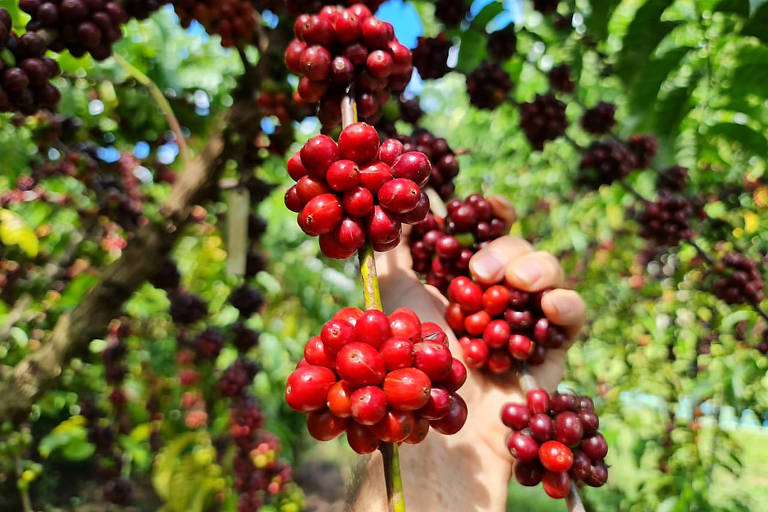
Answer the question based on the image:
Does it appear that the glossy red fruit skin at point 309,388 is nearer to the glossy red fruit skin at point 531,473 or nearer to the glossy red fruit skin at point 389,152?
the glossy red fruit skin at point 389,152

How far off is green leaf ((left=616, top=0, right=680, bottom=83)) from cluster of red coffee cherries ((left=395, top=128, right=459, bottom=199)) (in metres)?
0.80

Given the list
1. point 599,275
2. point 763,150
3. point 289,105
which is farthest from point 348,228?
point 599,275

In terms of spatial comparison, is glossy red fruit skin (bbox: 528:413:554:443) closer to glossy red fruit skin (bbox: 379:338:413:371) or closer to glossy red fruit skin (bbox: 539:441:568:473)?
glossy red fruit skin (bbox: 539:441:568:473)

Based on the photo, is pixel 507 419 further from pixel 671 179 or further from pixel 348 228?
pixel 671 179

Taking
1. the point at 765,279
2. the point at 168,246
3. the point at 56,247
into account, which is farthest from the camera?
the point at 56,247

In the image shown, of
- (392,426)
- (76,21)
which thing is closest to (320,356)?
(392,426)

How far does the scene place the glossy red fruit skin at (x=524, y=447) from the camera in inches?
47.1

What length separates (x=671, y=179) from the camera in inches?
106

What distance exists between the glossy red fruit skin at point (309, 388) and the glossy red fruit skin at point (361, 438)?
0.07 metres

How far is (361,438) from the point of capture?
2.73 ft

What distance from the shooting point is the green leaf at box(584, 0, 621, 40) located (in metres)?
1.67

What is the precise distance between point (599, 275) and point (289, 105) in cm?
373

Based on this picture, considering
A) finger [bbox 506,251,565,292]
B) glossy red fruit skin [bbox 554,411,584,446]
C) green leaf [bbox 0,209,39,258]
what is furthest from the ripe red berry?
green leaf [bbox 0,209,39,258]

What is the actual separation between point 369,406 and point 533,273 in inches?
34.8
